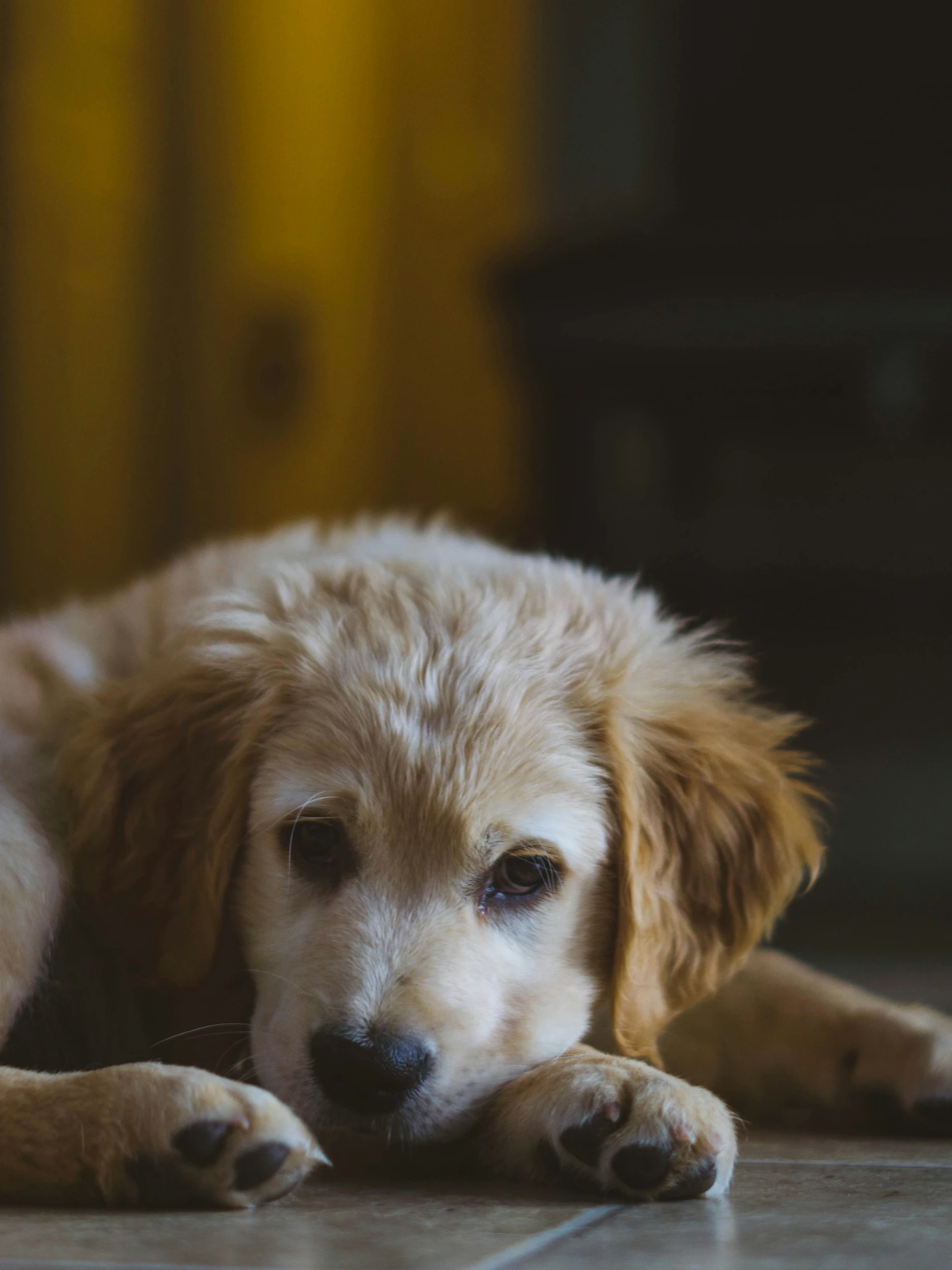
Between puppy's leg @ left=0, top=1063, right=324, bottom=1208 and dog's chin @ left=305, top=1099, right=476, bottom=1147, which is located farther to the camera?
dog's chin @ left=305, top=1099, right=476, bottom=1147

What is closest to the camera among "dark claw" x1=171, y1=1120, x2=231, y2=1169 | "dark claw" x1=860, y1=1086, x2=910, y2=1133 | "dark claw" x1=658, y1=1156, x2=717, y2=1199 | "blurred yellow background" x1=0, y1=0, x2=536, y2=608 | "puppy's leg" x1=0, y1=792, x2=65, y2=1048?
"dark claw" x1=171, y1=1120, x2=231, y2=1169

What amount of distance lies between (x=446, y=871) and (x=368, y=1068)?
0.93ft

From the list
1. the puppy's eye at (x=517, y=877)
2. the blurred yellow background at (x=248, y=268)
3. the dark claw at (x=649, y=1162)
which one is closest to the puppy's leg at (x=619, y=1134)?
the dark claw at (x=649, y=1162)

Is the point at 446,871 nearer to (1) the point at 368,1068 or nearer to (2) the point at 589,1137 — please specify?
(1) the point at 368,1068

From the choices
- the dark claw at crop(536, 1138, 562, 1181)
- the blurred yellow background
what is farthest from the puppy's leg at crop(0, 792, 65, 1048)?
the blurred yellow background

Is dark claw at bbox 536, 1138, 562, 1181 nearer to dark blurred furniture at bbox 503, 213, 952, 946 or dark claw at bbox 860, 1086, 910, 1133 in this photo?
dark claw at bbox 860, 1086, 910, 1133

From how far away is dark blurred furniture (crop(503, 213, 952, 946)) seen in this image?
4.63 m

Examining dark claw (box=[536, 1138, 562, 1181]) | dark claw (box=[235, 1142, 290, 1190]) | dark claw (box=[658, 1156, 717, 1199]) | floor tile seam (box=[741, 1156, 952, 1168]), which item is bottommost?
floor tile seam (box=[741, 1156, 952, 1168])

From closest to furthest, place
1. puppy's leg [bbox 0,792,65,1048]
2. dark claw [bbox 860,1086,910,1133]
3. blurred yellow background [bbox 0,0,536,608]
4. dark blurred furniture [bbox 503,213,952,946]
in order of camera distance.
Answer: puppy's leg [bbox 0,792,65,1048]
dark claw [bbox 860,1086,910,1133]
dark blurred furniture [bbox 503,213,952,946]
blurred yellow background [bbox 0,0,536,608]

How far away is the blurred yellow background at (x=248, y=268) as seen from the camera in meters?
5.96

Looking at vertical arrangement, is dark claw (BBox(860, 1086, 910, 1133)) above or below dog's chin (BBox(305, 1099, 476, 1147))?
below

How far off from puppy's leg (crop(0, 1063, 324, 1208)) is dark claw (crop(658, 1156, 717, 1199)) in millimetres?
364

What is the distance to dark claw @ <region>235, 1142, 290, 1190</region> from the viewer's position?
1.50 meters

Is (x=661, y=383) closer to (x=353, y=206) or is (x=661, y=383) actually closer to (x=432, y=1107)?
(x=353, y=206)
